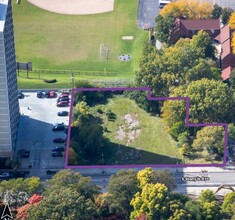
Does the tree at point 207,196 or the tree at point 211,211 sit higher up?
the tree at point 207,196

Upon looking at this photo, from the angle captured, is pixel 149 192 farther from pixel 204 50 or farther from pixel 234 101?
pixel 204 50

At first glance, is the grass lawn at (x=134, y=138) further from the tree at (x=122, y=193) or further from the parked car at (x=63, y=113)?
the tree at (x=122, y=193)

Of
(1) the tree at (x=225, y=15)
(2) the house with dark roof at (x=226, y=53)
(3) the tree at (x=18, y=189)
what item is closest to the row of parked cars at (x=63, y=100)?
(3) the tree at (x=18, y=189)

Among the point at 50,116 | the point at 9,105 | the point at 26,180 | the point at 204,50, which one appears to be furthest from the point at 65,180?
the point at 204,50

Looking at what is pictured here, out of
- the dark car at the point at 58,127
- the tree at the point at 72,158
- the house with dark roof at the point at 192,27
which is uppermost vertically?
the house with dark roof at the point at 192,27

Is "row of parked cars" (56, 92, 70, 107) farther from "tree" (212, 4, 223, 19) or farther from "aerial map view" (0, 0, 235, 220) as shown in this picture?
"tree" (212, 4, 223, 19)

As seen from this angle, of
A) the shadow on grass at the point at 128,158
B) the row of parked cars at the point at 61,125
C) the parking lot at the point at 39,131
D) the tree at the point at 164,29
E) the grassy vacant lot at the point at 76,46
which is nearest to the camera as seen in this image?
the shadow on grass at the point at 128,158
